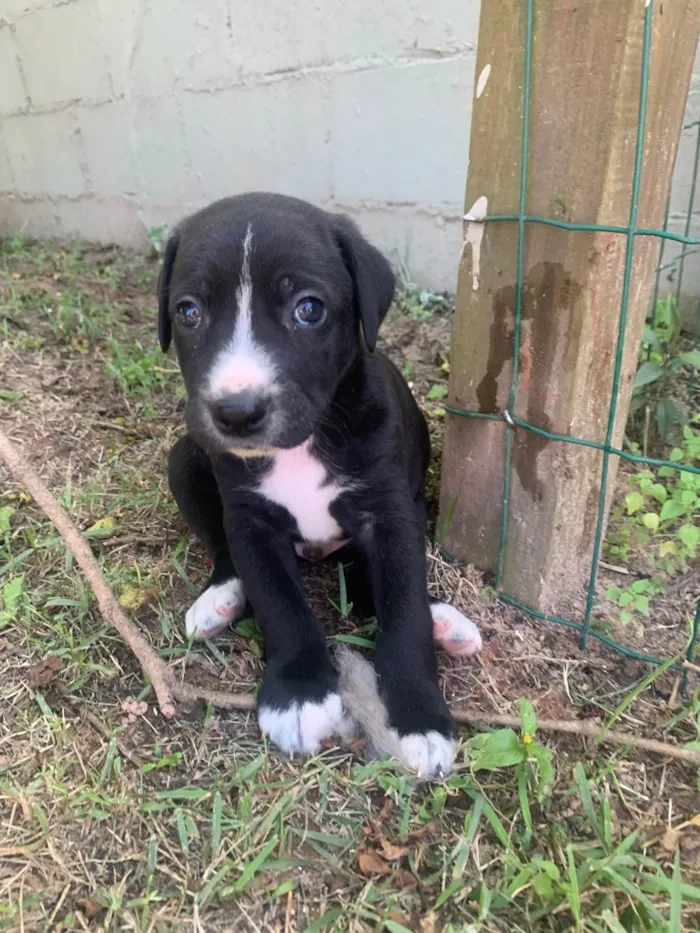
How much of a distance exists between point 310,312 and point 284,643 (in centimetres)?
89

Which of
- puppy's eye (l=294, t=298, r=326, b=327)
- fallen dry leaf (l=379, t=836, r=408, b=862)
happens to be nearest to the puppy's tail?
fallen dry leaf (l=379, t=836, r=408, b=862)

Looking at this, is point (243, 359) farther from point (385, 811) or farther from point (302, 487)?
point (385, 811)

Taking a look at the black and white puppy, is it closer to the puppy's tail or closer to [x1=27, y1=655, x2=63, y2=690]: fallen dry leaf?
the puppy's tail

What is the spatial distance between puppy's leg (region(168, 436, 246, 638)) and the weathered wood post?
80 cm

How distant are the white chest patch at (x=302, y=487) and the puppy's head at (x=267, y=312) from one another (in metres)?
0.27

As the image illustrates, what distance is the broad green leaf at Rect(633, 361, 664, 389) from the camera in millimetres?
2646

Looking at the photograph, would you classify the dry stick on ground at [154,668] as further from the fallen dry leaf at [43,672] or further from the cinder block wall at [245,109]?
the cinder block wall at [245,109]

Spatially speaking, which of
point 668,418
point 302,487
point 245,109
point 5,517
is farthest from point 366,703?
point 245,109

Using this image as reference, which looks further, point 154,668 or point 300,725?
point 154,668

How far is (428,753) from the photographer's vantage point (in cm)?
171

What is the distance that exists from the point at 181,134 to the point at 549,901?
5.47 meters

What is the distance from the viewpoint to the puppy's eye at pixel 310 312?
1.95 meters

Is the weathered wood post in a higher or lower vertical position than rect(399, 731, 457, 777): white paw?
higher

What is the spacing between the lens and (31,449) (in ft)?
10.1
